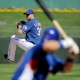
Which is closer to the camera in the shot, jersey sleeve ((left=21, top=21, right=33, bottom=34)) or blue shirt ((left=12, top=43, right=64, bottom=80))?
blue shirt ((left=12, top=43, right=64, bottom=80))

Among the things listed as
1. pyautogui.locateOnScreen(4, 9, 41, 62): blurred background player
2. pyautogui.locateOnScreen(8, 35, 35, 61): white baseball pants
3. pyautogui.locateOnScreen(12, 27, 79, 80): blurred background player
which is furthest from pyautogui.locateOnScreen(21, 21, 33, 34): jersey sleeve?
pyautogui.locateOnScreen(12, 27, 79, 80): blurred background player

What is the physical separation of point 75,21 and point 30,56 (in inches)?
849

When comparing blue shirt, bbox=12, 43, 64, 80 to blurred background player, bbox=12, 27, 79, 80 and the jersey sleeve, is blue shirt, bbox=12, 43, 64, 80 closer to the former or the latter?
blurred background player, bbox=12, 27, 79, 80

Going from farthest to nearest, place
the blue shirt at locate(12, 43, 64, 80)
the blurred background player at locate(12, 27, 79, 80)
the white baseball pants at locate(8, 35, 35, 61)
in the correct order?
the white baseball pants at locate(8, 35, 35, 61) < the blue shirt at locate(12, 43, 64, 80) < the blurred background player at locate(12, 27, 79, 80)

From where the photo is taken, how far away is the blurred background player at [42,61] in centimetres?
508

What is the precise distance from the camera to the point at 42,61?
17.4 feet

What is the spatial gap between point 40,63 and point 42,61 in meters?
0.04

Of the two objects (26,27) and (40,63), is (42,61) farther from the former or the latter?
(26,27)

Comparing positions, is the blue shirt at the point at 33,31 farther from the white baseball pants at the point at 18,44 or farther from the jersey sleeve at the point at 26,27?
the white baseball pants at the point at 18,44

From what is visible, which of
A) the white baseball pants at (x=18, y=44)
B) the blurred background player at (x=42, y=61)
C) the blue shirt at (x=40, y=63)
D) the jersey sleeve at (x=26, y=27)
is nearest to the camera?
the blurred background player at (x=42, y=61)

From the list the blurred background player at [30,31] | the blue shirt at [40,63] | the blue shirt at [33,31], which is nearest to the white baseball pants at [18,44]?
the blurred background player at [30,31]

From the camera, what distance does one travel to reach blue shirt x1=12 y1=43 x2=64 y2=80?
5203mm

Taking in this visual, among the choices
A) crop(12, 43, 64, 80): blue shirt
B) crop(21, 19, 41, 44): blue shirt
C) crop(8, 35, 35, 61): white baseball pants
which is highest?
crop(12, 43, 64, 80): blue shirt

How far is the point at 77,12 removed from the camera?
2792 centimetres
